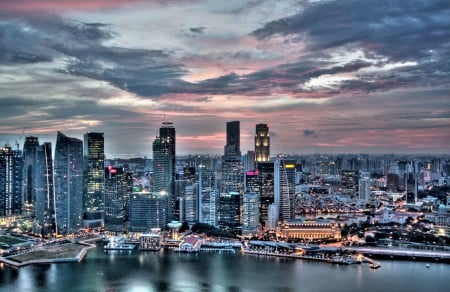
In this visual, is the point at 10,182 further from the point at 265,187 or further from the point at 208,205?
the point at 265,187

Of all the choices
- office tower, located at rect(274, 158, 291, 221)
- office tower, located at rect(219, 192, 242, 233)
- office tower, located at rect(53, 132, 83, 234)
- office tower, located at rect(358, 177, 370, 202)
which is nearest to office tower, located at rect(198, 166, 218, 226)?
office tower, located at rect(219, 192, 242, 233)

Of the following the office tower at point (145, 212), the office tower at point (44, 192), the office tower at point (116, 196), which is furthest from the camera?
the office tower at point (116, 196)

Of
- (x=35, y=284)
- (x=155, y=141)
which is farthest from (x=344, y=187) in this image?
(x=35, y=284)

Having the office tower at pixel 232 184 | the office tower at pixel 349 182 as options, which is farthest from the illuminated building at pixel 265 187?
the office tower at pixel 349 182

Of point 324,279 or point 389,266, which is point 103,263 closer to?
point 324,279

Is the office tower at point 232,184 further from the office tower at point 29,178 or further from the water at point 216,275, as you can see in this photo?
the office tower at point 29,178

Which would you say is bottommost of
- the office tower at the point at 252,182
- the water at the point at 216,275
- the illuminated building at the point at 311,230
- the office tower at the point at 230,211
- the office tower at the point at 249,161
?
the water at the point at 216,275

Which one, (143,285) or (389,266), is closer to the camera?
(143,285)
